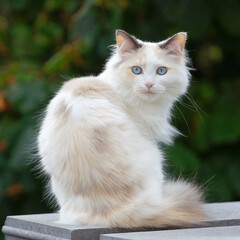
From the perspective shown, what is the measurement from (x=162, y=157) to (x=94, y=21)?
90.4 inches

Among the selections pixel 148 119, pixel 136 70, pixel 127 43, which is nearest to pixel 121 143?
pixel 148 119

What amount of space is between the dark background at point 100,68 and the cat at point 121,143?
1.67 m

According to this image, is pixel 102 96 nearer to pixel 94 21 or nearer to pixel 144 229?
pixel 144 229

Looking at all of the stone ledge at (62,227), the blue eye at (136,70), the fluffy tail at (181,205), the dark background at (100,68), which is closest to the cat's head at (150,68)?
the blue eye at (136,70)

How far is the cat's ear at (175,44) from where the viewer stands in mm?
3043

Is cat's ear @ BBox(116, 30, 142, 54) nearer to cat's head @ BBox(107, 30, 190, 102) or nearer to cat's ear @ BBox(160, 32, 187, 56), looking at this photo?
cat's head @ BBox(107, 30, 190, 102)

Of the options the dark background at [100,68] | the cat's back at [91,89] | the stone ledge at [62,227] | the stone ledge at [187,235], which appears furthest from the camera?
the dark background at [100,68]

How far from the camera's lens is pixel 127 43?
9.97 feet

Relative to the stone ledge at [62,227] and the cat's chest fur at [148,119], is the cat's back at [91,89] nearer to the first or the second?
the cat's chest fur at [148,119]

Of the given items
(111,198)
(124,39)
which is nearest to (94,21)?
(124,39)

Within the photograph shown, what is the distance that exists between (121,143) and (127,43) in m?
0.49

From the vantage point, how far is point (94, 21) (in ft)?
17.0

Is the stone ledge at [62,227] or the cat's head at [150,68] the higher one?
the cat's head at [150,68]

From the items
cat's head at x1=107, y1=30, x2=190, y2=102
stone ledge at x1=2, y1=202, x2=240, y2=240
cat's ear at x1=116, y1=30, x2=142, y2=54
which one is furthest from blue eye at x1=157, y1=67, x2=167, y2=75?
stone ledge at x1=2, y1=202, x2=240, y2=240
